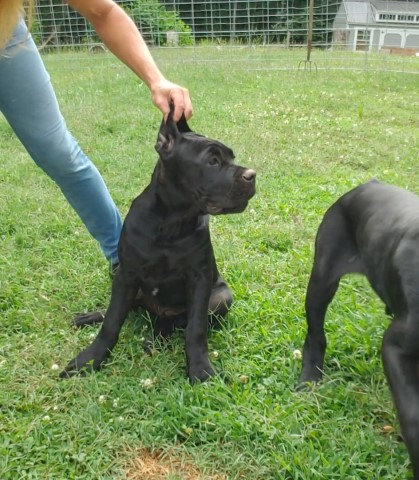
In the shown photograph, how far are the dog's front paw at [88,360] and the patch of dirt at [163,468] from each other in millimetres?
563

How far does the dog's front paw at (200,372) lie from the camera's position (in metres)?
2.57

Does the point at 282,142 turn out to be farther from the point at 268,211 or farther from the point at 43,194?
the point at 43,194

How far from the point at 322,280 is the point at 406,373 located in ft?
2.24

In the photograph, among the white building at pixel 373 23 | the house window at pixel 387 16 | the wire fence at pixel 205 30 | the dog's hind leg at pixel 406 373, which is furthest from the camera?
the house window at pixel 387 16

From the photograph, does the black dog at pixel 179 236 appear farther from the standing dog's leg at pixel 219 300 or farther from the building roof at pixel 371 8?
the building roof at pixel 371 8

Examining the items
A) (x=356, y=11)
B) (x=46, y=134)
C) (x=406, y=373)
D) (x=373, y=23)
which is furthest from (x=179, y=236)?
(x=356, y=11)

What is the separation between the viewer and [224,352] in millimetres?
2807

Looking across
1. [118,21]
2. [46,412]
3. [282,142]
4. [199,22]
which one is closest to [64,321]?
[46,412]

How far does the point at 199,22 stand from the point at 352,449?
542 inches

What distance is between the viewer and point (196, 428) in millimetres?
2283

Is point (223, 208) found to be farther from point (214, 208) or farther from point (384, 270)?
point (384, 270)

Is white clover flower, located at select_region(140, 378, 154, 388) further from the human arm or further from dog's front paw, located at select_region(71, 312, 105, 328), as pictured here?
the human arm

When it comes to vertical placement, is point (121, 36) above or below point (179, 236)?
above

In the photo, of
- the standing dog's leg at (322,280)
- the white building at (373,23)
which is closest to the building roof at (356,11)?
the white building at (373,23)
